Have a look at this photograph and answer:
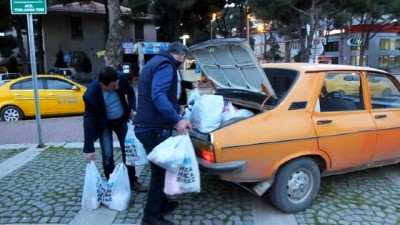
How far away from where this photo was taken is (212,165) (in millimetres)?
3721

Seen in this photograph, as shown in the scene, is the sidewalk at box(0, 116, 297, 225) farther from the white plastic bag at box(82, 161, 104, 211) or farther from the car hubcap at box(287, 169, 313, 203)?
the car hubcap at box(287, 169, 313, 203)

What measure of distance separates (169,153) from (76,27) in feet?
110

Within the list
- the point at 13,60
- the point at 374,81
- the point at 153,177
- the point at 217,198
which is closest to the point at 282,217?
the point at 217,198

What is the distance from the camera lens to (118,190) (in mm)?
4188

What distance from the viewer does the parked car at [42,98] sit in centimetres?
1117

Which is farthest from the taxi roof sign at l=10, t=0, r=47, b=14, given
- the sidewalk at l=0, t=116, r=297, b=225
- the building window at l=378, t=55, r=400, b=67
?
the building window at l=378, t=55, r=400, b=67

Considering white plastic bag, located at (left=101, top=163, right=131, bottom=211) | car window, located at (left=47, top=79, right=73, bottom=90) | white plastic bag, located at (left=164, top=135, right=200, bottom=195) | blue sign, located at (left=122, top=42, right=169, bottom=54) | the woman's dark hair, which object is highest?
blue sign, located at (left=122, top=42, right=169, bottom=54)

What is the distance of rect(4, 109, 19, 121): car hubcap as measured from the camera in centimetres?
1120

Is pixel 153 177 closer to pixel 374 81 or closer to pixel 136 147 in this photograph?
pixel 136 147

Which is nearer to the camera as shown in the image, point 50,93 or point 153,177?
point 153,177

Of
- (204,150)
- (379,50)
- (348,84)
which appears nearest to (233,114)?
(204,150)

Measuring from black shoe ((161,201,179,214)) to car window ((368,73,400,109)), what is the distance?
251cm

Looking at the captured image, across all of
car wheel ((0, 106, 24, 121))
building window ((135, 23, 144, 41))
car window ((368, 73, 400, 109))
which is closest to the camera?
car window ((368, 73, 400, 109))

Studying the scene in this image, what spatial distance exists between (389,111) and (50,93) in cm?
934
